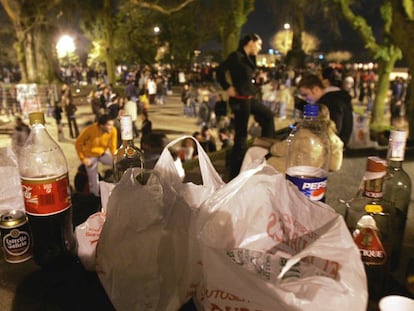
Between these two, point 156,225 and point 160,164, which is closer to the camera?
point 156,225

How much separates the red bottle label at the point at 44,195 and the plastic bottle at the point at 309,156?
715 mm

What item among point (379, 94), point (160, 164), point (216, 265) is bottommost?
point (379, 94)

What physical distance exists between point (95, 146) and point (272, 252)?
5.36m

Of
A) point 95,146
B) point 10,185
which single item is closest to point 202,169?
point 10,185

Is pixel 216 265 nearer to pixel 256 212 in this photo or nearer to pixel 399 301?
pixel 256 212

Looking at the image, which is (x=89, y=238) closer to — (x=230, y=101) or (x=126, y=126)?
(x=126, y=126)

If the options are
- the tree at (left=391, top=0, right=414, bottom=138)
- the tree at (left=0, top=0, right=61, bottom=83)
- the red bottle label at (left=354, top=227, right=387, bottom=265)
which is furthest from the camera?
the tree at (left=0, top=0, right=61, bottom=83)

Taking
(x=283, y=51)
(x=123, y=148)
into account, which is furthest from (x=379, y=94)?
(x=283, y=51)

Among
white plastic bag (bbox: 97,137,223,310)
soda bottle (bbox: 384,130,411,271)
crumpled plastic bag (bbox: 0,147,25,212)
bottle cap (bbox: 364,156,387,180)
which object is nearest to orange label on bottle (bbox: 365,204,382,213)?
Result: bottle cap (bbox: 364,156,387,180)

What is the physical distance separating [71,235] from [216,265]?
71 centimetres

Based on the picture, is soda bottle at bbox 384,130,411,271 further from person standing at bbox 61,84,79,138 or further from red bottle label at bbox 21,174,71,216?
person standing at bbox 61,84,79,138

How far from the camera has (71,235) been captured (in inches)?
51.8

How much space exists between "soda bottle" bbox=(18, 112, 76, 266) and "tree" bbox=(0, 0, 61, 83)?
1519 centimetres

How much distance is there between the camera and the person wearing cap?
388 centimetres
